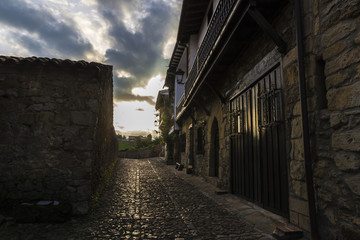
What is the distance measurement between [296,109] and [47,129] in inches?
183

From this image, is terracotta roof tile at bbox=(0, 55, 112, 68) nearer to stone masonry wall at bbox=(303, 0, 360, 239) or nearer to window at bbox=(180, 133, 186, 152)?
stone masonry wall at bbox=(303, 0, 360, 239)

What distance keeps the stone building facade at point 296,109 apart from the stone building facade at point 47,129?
341 cm

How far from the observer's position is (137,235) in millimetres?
3156

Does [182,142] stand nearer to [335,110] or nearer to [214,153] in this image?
[214,153]

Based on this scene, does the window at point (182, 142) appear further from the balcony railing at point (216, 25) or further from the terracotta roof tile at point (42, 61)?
the terracotta roof tile at point (42, 61)

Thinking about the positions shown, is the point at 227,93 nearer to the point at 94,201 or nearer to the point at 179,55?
the point at 94,201

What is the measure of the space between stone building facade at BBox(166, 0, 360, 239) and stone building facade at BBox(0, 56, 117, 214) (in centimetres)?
341

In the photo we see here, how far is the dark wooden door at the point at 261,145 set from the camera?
3.84m

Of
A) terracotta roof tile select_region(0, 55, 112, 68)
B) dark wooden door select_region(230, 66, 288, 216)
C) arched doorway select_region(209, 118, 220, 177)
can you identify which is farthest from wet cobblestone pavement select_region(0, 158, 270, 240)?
terracotta roof tile select_region(0, 55, 112, 68)

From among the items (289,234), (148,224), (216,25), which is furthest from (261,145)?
(216,25)

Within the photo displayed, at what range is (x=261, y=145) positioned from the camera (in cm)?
450

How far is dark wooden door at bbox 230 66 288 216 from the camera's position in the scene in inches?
151

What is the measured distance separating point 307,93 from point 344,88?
57 cm

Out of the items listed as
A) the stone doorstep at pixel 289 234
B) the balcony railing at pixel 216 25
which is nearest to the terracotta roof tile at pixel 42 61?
the balcony railing at pixel 216 25
